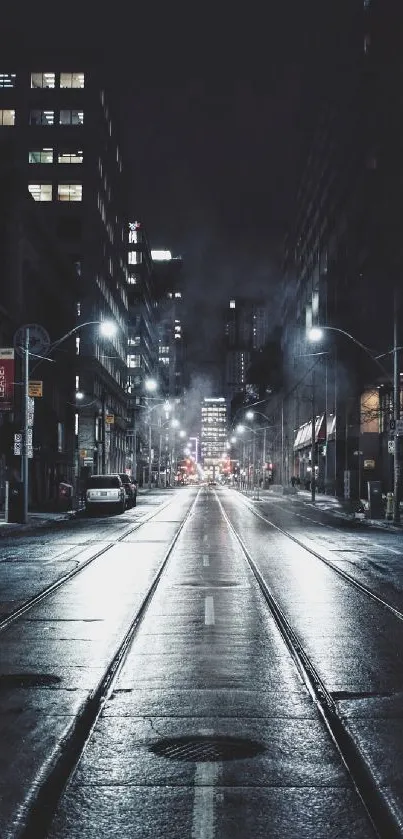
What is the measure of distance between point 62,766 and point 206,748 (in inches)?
40.3

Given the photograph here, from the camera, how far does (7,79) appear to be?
8644 centimetres

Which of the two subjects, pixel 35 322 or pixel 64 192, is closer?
pixel 35 322

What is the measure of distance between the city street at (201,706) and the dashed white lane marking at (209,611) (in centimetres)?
6

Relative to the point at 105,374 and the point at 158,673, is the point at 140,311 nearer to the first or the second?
the point at 105,374

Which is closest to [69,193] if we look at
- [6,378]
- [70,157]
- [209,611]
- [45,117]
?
[70,157]

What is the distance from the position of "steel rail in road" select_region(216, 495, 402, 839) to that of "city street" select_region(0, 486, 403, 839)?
2 centimetres

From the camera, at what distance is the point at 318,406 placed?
9475 centimetres

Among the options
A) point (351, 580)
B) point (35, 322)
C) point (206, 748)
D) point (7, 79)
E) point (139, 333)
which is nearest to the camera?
point (206, 748)

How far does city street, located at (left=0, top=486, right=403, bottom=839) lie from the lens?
200 inches

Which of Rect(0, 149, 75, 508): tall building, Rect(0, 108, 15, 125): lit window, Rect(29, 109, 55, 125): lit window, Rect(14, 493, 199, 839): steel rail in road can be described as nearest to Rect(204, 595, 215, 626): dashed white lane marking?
Rect(14, 493, 199, 839): steel rail in road

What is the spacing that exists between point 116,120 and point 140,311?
141ft

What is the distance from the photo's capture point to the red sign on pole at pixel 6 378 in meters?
37.4

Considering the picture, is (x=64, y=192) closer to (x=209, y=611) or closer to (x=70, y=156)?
(x=70, y=156)

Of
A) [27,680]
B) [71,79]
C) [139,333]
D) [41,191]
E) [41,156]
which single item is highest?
[71,79]
